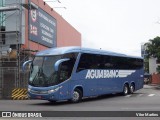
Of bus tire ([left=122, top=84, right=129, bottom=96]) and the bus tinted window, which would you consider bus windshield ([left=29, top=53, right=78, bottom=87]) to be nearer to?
the bus tinted window

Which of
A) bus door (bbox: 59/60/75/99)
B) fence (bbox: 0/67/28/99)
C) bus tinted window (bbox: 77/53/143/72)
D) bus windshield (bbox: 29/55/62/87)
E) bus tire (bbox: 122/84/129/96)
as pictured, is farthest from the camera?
fence (bbox: 0/67/28/99)

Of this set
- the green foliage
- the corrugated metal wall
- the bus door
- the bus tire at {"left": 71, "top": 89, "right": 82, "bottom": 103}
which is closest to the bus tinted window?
the bus door

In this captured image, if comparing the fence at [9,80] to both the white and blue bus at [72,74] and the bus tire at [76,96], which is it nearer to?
the white and blue bus at [72,74]

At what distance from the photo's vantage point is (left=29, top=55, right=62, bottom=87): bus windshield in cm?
2184

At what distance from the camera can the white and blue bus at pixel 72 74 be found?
71.8 feet

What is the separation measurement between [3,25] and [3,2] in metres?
1.89

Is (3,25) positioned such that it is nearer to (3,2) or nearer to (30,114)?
(3,2)

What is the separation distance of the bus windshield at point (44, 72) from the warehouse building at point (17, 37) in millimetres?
8567

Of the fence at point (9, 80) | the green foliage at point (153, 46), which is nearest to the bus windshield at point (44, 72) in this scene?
the fence at point (9, 80)

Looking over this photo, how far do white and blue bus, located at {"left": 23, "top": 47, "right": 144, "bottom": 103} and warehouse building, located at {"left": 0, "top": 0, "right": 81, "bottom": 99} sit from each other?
7417mm

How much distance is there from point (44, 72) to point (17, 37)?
1059cm

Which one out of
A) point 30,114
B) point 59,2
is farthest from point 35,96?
point 59,2

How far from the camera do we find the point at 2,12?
33.5m

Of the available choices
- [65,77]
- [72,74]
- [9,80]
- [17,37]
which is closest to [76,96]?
[72,74]
